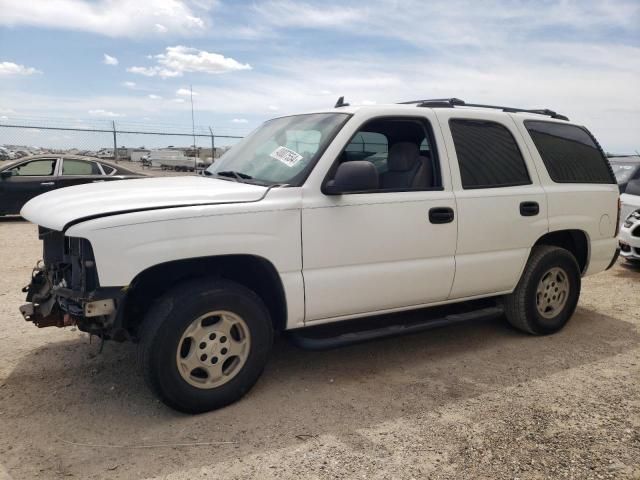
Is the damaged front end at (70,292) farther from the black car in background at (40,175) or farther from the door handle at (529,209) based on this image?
the black car in background at (40,175)

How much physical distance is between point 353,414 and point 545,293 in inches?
96.4

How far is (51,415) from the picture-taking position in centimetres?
334

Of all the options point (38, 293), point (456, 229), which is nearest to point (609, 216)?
point (456, 229)

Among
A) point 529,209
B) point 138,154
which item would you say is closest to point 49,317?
point 529,209

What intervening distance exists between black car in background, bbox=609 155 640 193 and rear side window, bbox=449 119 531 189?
4.66 m

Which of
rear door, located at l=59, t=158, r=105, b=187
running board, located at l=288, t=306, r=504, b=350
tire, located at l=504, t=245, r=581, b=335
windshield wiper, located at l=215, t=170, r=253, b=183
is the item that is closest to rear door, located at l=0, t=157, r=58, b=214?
rear door, located at l=59, t=158, r=105, b=187

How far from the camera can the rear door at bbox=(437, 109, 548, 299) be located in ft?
13.8

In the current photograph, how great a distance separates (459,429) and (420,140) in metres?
2.23

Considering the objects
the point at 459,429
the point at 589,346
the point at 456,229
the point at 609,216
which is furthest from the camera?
the point at 609,216

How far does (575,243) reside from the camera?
518 cm

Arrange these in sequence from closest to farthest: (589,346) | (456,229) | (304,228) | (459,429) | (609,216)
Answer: (459,429) < (304,228) < (456,229) < (589,346) < (609,216)

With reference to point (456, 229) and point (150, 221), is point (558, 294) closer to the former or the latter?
point (456, 229)

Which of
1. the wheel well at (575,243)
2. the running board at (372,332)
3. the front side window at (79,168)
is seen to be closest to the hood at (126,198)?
the running board at (372,332)

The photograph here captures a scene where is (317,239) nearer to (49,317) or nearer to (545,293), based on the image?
(49,317)
